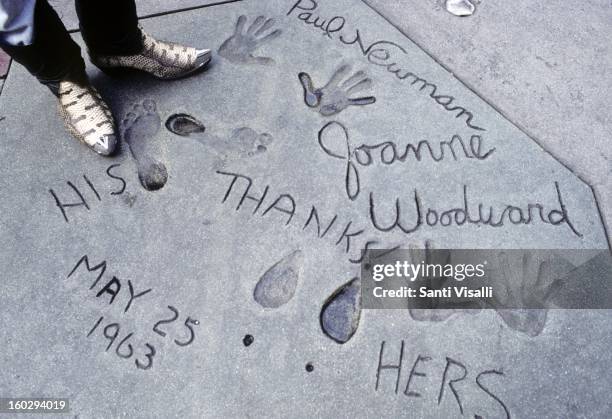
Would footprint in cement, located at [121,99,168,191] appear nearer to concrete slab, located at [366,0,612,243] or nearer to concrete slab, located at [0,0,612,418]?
concrete slab, located at [0,0,612,418]

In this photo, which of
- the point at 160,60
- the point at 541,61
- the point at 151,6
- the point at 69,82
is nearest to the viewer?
the point at 69,82

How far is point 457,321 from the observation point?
1.22 metres

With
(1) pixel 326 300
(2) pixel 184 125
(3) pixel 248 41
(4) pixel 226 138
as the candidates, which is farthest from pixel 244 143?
(1) pixel 326 300

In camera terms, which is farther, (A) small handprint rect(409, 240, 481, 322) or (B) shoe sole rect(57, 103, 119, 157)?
(B) shoe sole rect(57, 103, 119, 157)

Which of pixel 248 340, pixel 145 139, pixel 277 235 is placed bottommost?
pixel 248 340

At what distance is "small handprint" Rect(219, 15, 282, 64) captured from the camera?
1653 millimetres

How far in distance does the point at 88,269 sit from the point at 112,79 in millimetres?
649

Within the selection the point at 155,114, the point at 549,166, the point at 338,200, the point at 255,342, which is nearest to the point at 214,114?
the point at 155,114

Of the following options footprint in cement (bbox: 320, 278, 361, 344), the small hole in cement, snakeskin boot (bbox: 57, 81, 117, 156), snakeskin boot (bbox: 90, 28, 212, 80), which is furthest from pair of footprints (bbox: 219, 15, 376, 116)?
the small hole in cement

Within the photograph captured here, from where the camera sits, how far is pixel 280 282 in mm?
1268

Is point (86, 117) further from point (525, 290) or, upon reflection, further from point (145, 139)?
point (525, 290)

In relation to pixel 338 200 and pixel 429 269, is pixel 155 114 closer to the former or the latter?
pixel 338 200

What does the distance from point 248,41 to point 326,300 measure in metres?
0.94

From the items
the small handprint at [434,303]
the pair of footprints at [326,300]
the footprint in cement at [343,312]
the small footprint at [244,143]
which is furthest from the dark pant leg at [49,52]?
the small handprint at [434,303]
